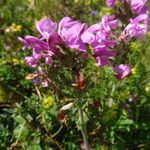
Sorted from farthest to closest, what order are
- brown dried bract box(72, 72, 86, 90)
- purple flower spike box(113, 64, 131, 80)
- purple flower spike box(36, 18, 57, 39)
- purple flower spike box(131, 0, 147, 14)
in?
purple flower spike box(131, 0, 147, 14)
purple flower spike box(113, 64, 131, 80)
brown dried bract box(72, 72, 86, 90)
purple flower spike box(36, 18, 57, 39)

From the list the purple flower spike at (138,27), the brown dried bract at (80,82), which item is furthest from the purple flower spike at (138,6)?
the brown dried bract at (80,82)

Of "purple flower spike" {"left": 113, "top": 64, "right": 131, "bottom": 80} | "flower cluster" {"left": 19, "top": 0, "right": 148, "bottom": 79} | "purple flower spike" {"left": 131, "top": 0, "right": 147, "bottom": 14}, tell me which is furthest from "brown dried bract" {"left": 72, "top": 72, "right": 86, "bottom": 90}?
"purple flower spike" {"left": 131, "top": 0, "right": 147, "bottom": 14}

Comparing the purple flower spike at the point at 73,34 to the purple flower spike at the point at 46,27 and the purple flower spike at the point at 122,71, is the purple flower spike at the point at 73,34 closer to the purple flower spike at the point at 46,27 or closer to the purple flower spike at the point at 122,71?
the purple flower spike at the point at 46,27

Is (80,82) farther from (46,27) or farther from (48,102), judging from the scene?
(48,102)

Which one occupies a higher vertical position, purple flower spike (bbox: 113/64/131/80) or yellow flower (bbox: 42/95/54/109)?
yellow flower (bbox: 42/95/54/109)

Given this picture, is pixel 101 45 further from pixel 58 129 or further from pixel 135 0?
pixel 58 129

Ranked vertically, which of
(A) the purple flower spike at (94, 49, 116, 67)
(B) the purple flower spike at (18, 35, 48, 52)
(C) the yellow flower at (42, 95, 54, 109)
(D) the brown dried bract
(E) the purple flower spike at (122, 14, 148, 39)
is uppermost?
(E) the purple flower spike at (122, 14, 148, 39)

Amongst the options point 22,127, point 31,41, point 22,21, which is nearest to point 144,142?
point 22,127

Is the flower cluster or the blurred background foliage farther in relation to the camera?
the blurred background foliage

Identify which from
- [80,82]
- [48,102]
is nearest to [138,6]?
[80,82]

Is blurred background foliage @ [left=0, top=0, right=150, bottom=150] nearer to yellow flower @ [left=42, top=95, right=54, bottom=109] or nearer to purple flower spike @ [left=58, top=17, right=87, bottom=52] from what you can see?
yellow flower @ [left=42, top=95, right=54, bottom=109]

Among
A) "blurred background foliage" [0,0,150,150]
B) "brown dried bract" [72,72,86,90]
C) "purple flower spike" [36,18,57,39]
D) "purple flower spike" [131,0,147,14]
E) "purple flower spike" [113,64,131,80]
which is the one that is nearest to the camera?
"purple flower spike" [36,18,57,39]
